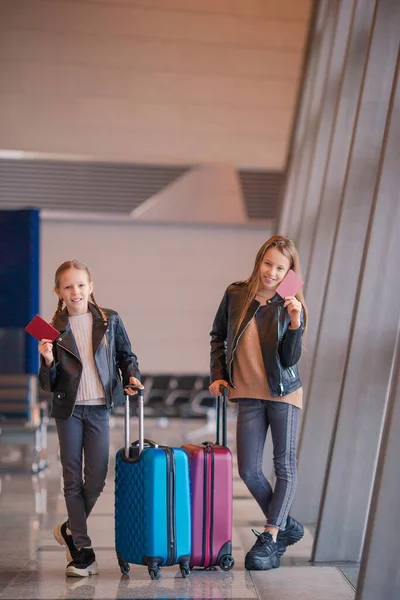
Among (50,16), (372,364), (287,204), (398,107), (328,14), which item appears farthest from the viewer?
(50,16)

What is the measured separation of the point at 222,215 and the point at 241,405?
9.89 m

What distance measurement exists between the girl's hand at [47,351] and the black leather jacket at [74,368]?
0.03 metres

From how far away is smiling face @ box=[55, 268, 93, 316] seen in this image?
378 centimetres

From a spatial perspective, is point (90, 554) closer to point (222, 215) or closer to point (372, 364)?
point (372, 364)

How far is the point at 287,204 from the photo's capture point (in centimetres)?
973

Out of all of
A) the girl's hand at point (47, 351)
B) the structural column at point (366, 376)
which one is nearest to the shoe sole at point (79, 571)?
the girl's hand at point (47, 351)

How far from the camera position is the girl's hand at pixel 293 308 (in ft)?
12.0

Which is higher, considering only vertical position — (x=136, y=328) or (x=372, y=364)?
(x=372, y=364)

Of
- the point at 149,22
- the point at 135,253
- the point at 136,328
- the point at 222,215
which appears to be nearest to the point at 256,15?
the point at 149,22

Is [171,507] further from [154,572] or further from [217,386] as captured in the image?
[217,386]

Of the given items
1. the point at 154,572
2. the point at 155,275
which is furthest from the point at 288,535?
the point at 155,275

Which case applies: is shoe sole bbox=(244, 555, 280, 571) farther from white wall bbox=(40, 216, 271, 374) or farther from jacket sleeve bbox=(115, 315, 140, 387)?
white wall bbox=(40, 216, 271, 374)

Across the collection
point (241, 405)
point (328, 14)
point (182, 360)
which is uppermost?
point (328, 14)

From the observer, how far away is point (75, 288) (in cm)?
A: 378
